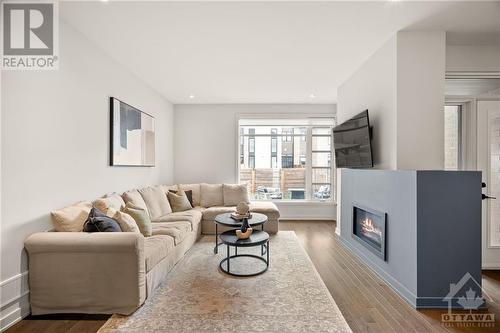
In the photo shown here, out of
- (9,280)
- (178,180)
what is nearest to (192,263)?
(9,280)

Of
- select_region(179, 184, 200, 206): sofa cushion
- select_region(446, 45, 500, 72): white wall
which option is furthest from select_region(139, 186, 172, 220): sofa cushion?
select_region(446, 45, 500, 72): white wall

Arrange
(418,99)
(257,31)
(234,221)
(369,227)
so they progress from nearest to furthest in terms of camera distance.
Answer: (257,31), (418,99), (369,227), (234,221)

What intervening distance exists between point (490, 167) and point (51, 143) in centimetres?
491

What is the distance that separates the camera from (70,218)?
7.60 feet

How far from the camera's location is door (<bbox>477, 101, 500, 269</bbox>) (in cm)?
307

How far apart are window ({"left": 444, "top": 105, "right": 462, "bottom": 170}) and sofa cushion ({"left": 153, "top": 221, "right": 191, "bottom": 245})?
3539mm

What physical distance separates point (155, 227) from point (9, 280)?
4.67 feet

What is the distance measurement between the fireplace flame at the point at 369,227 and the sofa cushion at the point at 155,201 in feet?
9.84

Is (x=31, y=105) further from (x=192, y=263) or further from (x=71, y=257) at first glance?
(x=192, y=263)

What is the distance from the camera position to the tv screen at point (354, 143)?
3.12 m

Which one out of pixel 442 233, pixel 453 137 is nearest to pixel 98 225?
pixel 442 233

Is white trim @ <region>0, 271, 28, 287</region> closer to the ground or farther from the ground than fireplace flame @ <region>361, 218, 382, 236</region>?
closer to the ground

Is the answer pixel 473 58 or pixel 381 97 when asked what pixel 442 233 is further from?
pixel 473 58

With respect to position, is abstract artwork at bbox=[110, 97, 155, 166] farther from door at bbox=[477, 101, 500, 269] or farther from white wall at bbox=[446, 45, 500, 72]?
door at bbox=[477, 101, 500, 269]
